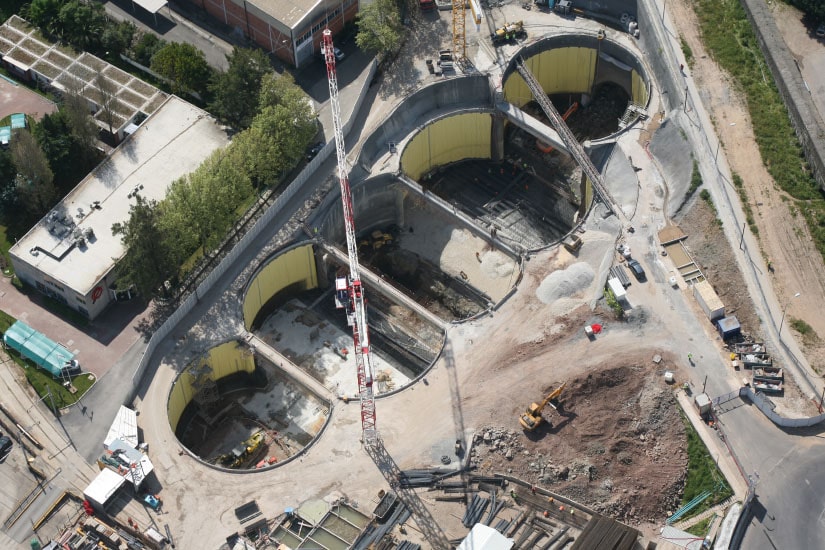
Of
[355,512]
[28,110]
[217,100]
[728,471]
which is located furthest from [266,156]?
[728,471]

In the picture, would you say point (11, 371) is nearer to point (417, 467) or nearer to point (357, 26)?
point (417, 467)

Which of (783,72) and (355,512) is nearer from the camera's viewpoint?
(355,512)

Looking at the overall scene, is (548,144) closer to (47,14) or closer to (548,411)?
(548,411)

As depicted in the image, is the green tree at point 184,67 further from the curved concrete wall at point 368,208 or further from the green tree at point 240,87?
the curved concrete wall at point 368,208

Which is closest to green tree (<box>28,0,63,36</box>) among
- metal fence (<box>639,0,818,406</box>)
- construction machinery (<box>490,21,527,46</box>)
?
construction machinery (<box>490,21,527,46</box>)

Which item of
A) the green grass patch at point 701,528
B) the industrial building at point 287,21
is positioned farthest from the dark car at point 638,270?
the industrial building at point 287,21

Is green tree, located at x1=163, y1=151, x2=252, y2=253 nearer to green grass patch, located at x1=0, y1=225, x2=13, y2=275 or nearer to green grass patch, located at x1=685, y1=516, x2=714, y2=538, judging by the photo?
green grass patch, located at x1=0, y1=225, x2=13, y2=275

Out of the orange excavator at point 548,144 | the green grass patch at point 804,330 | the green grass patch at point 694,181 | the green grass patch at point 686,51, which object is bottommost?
the green grass patch at point 804,330
